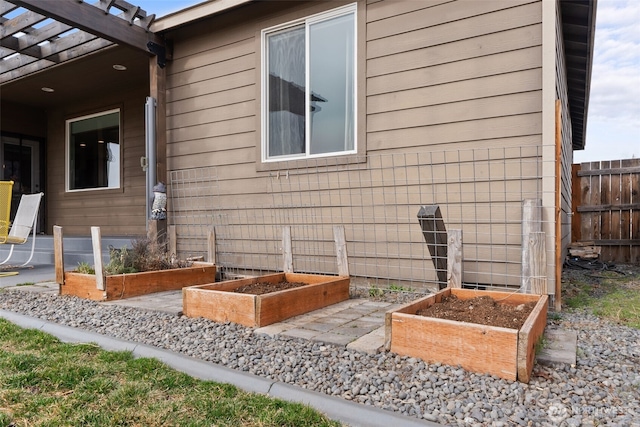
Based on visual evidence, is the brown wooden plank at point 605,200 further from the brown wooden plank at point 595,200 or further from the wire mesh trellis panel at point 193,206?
the wire mesh trellis panel at point 193,206

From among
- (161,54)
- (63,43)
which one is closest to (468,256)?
(161,54)

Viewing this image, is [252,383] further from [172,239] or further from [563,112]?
[563,112]

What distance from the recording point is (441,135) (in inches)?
131

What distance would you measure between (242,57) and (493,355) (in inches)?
147

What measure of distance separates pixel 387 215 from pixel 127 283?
2.20 meters

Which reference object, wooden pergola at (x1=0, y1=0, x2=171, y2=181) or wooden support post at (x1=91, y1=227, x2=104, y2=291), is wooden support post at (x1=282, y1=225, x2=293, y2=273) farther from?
wooden pergola at (x1=0, y1=0, x2=171, y2=181)

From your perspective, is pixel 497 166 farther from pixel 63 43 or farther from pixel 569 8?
pixel 63 43

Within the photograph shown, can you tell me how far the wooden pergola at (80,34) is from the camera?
399cm

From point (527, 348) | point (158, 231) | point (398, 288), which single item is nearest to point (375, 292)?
point (398, 288)

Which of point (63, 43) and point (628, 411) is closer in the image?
point (628, 411)

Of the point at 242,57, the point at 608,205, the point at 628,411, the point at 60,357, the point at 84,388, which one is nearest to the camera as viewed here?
the point at 628,411

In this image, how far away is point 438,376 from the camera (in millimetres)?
1754

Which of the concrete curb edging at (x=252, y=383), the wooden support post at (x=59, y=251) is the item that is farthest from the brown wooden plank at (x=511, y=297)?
the wooden support post at (x=59, y=251)

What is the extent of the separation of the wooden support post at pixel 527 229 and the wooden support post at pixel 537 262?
2cm
